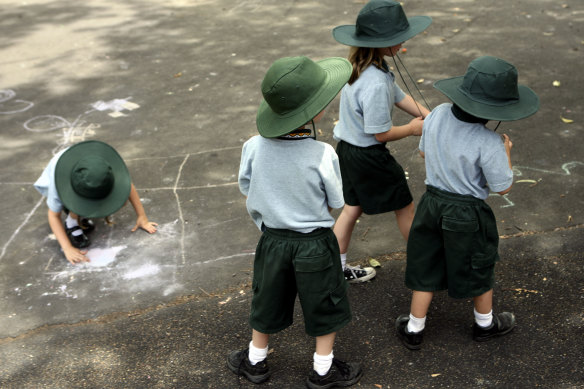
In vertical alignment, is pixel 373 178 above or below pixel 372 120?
below

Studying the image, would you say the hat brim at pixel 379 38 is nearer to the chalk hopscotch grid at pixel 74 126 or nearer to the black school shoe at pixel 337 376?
the black school shoe at pixel 337 376

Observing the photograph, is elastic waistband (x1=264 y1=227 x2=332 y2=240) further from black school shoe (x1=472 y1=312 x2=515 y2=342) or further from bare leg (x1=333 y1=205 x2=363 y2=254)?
black school shoe (x1=472 y1=312 x2=515 y2=342)

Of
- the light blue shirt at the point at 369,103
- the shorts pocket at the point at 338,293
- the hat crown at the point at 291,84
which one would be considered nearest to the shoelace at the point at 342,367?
the shorts pocket at the point at 338,293

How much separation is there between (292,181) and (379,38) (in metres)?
1.07

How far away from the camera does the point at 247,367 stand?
10.4 feet

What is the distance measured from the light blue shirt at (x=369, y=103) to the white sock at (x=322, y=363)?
47.6 inches

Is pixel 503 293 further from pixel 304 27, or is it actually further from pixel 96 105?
pixel 304 27

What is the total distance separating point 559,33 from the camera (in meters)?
7.52

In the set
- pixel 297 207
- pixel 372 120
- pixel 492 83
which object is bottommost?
pixel 297 207

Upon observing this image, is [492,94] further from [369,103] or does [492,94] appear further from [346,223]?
[346,223]

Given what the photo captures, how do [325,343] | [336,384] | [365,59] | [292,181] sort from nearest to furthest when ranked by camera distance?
[292,181] → [325,343] → [336,384] → [365,59]

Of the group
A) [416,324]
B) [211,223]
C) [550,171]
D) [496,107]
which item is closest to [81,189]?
[211,223]

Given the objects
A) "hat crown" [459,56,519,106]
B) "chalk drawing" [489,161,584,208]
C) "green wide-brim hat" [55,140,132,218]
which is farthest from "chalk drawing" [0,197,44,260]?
"chalk drawing" [489,161,584,208]

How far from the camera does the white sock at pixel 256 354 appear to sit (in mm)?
3102
